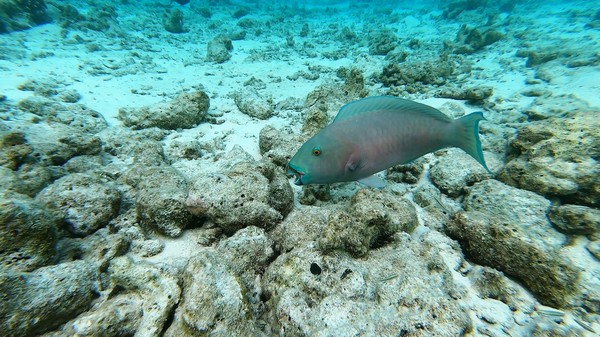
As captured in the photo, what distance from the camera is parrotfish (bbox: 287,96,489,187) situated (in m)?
2.39

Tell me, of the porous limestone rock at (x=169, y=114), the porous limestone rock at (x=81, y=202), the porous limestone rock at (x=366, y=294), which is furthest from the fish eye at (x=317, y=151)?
the porous limestone rock at (x=169, y=114)

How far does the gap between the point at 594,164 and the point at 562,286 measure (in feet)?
6.27

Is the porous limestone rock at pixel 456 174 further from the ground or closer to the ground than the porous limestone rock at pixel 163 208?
closer to the ground

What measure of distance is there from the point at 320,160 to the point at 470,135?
4.94ft

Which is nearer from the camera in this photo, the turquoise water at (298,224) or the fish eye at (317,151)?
the turquoise water at (298,224)

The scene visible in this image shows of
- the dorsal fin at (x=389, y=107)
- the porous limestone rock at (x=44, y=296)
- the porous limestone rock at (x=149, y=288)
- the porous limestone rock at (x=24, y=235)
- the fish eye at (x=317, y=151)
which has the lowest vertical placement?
the porous limestone rock at (x=149, y=288)

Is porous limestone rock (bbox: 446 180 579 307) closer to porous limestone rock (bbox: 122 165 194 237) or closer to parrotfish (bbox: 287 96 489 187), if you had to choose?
parrotfish (bbox: 287 96 489 187)

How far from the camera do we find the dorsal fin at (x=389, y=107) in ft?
8.41

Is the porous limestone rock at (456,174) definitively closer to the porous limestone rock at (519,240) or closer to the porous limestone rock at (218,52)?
the porous limestone rock at (519,240)

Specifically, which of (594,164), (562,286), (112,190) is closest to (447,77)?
(594,164)

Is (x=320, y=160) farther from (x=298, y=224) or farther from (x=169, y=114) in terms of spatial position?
(x=169, y=114)

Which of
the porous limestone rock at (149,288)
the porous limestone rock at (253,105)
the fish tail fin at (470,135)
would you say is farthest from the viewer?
the porous limestone rock at (253,105)

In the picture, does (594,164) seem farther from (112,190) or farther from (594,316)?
(112,190)

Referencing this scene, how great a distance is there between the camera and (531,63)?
849 cm
